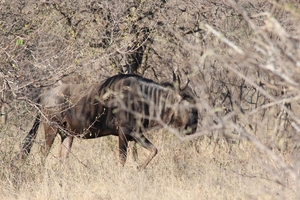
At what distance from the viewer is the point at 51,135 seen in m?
8.70

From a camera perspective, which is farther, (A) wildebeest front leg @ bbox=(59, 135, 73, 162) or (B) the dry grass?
(A) wildebeest front leg @ bbox=(59, 135, 73, 162)

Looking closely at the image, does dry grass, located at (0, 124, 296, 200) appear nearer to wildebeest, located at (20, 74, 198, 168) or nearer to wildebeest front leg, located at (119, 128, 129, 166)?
wildebeest front leg, located at (119, 128, 129, 166)

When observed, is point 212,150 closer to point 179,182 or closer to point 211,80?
point 211,80

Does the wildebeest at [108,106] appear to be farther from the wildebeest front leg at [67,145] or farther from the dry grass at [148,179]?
the dry grass at [148,179]

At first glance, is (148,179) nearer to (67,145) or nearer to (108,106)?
(108,106)

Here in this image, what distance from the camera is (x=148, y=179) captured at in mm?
6547

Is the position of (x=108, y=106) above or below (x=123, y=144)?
above

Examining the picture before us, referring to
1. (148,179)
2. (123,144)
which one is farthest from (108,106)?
→ (148,179)

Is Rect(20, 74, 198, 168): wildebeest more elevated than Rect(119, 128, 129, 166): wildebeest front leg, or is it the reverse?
Rect(20, 74, 198, 168): wildebeest

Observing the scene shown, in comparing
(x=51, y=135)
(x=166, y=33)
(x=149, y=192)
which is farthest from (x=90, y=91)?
(x=149, y=192)

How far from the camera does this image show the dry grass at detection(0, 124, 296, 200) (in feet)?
18.0

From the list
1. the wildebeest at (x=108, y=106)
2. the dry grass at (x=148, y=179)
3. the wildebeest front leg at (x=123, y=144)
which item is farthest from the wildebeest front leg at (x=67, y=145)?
the wildebeest front leg at (x=123, y=144)

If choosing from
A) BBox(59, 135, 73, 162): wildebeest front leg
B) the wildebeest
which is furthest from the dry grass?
the wildebeest

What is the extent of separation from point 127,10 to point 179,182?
125 inches
